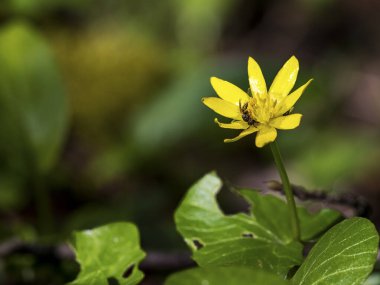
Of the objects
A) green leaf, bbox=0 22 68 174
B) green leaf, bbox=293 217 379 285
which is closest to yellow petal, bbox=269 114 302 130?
green leaf, bbox=293 217 379 285

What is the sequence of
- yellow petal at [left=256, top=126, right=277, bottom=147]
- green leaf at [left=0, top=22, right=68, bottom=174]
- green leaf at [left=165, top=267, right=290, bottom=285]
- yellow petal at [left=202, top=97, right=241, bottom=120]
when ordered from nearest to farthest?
green leaf at [left=165, top=267, right=290, bottom=285]
yellow petal at [left=256, top=126, right=277, bottom=147]
yellow petal at [left=202, top=97, right=241, bottom=120]
green leaf at [left=0, top=22, right=68, bottom=174]

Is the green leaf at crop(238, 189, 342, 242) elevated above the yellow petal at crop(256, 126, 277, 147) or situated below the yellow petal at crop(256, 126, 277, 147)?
below

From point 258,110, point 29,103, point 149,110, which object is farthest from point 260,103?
point 149,110

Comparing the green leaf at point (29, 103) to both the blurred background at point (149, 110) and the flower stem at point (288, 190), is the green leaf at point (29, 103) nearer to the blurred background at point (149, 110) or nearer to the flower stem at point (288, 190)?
the blurred background at point (149, 110)

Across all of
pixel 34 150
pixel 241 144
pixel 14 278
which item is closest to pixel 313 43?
pixel 241 144

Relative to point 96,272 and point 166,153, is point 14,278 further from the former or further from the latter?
point 166,153

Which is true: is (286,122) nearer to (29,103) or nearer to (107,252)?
(107,252)

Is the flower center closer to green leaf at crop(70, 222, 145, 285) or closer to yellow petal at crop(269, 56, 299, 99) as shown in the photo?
yellow petal at crop(269, 56, 299, 99)
